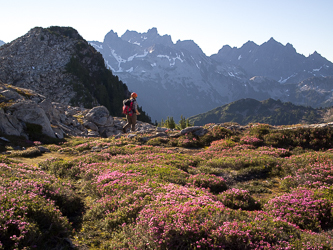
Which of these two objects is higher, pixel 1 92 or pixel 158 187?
pixel 1 92

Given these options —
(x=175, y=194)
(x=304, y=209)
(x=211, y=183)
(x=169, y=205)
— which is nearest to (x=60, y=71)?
(x=211, y=183)

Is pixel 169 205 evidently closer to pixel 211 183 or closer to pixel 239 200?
pixel 239 200

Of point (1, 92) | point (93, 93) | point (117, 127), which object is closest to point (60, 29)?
point (93, 93)

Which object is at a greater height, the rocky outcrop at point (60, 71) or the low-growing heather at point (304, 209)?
the rocky outcrop at point (60, 71)

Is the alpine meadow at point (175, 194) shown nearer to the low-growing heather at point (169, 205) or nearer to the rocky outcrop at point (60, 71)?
the low-growing heather at point (169, 205)

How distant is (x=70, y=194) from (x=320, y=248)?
23.8ft

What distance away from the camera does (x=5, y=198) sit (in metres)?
5.75

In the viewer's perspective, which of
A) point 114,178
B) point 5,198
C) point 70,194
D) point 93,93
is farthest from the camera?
point 93,93

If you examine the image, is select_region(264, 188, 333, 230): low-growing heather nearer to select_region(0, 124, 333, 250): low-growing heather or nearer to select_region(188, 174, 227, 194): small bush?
select_region(0, 124, 333, 250): low-growing heather

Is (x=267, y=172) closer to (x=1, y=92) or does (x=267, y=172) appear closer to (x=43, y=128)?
(x=43, y=128)

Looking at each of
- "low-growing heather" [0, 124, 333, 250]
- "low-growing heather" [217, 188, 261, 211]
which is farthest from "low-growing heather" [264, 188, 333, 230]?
"low-growing heather" [217, 188, 261, 211]

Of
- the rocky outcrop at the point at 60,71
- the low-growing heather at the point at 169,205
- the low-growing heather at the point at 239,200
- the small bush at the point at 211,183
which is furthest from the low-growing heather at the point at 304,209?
the rocky outcrop at the point at 60,71

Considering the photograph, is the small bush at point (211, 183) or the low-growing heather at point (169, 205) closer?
the low-growing heather at point (169, 205)

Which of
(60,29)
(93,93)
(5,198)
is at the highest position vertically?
(60,29)
